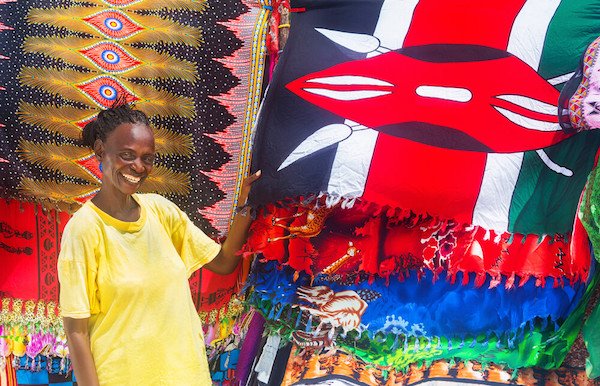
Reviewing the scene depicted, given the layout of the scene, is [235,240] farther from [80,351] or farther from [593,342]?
[593,342]

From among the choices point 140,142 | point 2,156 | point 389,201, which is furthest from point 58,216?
point 389,201

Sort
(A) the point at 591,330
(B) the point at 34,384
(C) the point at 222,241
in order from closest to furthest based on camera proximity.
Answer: (A) the point at 591,330 → (C) the point at 222,241 → (B) the point at 34,384

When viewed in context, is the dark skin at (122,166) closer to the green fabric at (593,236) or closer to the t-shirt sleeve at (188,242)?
the t-shirt sleeve at (188,242)

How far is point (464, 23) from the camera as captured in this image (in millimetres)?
2102

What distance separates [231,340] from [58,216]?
65 cm

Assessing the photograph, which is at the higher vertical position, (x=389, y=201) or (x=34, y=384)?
(x=389, y=201)

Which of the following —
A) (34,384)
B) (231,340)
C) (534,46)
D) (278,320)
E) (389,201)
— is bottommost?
(34,384)

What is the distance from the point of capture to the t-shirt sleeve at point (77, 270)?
1.59 m

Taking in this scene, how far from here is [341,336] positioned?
7.02 feet

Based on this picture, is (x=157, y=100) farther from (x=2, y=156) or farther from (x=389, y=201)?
(x=389, y=201)

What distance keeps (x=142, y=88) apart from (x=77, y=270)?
776 mm

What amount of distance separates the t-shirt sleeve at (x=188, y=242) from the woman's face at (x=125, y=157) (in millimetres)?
221

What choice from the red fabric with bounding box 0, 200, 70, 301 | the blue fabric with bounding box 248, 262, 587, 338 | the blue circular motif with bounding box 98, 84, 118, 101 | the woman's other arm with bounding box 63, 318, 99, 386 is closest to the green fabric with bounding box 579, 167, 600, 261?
the blue fabric with bounding box 248, 262, 587, 338

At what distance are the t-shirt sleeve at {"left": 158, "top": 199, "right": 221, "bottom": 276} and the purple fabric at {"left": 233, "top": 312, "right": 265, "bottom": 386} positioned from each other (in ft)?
1.32
